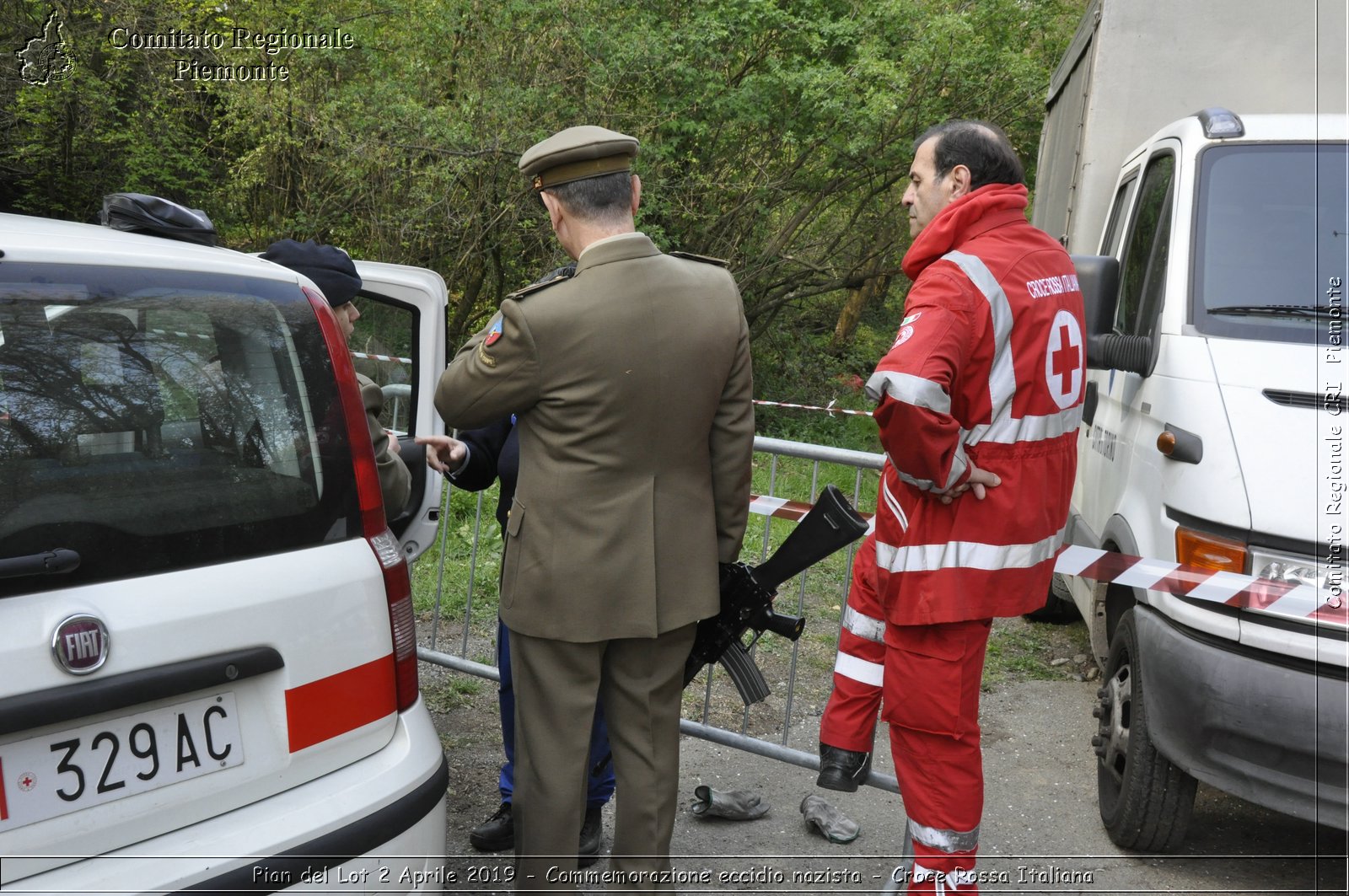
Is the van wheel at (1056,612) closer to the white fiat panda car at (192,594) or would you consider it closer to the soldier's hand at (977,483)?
the soldier's hand at (977,483)

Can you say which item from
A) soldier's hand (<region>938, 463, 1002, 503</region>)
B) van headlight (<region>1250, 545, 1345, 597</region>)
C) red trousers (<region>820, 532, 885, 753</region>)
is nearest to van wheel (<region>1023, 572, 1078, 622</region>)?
van headlight (<region>1250, 545, 1345, 597</region>)

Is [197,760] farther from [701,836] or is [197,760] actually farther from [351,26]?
[351,26]

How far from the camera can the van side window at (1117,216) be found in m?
4.59

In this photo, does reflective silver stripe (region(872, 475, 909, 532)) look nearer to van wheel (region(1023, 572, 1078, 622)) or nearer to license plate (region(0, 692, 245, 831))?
license plate (region(0, 692, 245, 831))

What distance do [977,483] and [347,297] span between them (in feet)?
5.79

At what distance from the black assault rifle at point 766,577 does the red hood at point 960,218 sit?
2.11 feet

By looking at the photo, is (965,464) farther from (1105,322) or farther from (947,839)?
(1105,322)

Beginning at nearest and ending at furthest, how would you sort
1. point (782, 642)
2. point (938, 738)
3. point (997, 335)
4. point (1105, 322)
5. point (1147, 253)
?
1. point (997, 335)
2. point (938, 738)
3. point (1105, 322)
4. point (1147, 253)
5. point (782, 642)

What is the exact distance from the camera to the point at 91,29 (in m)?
11.0

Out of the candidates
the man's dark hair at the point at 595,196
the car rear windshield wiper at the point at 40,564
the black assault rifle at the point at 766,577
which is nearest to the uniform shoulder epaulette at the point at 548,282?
the man's dark hair at the point at 595,196

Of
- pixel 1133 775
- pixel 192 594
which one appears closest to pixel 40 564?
pixel 192 594

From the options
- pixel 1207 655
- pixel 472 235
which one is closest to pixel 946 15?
pixel 472 235

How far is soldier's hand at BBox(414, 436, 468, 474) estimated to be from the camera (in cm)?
295

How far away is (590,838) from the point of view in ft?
10.8
